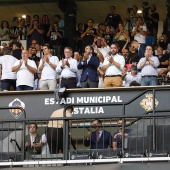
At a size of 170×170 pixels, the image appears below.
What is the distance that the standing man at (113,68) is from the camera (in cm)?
2203

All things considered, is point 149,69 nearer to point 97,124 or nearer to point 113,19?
point 97,124

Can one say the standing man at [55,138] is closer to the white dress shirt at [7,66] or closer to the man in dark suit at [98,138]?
the man in dark suit at [98,138]

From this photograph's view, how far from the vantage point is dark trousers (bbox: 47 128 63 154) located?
18520 millimetres

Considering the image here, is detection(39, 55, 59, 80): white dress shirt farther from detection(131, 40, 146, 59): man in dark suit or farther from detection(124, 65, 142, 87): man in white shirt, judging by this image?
detection(131, 40, 146, 59): man in dark suit

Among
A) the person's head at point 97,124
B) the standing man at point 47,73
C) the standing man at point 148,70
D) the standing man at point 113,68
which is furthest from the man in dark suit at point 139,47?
the person's head at point 97,124

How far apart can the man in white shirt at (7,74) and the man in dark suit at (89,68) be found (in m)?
1.97

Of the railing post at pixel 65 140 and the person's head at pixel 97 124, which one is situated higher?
the person's head at pixel 97 124

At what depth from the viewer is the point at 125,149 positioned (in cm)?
1819

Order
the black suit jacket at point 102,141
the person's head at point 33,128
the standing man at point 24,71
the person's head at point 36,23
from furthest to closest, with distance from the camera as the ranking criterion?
the person's head at point 36,23, the standing man at point 24,71, the person's head at point 33,128, the black suit jacket at point 102,141

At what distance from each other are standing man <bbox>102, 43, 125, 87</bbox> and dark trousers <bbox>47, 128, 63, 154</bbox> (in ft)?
12.5

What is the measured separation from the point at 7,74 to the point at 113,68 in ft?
9.76

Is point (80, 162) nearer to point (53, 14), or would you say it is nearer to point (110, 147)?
point (110, 147)

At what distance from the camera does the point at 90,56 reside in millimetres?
22531

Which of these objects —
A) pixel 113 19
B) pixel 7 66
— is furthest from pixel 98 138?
pixel 113 19
